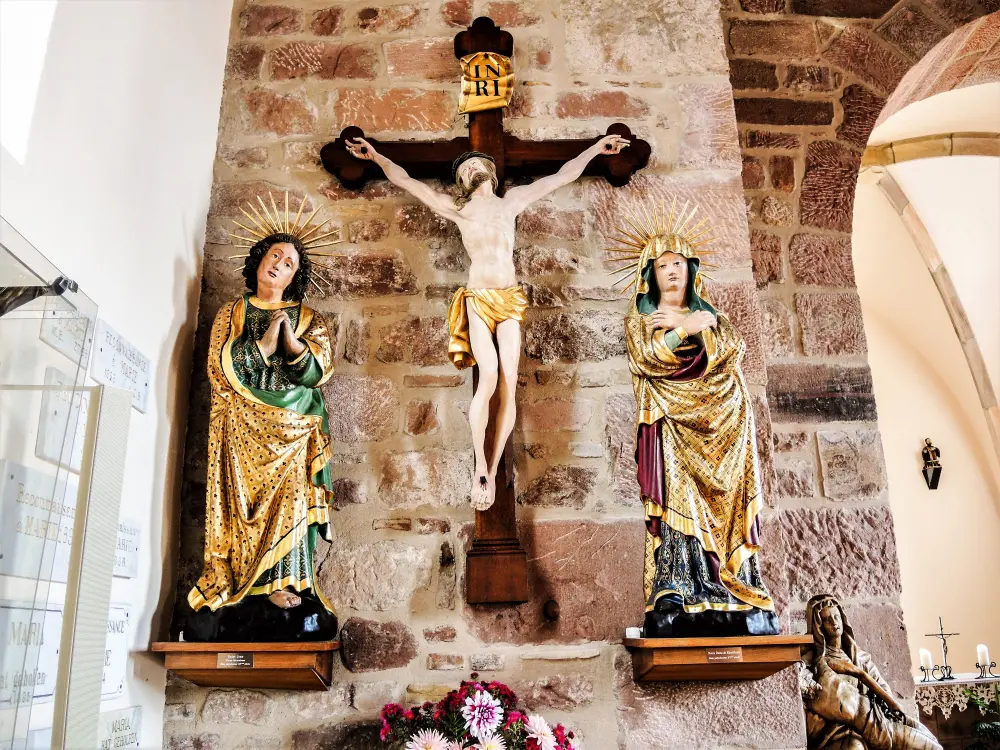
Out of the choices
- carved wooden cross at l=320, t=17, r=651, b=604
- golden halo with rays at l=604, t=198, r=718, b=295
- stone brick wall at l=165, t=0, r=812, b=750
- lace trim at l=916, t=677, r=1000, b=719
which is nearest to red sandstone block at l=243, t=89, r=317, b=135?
stone brick wall at l=165, t=0, r=812, b=750

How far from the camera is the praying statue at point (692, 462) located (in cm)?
261

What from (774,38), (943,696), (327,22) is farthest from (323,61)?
(943,696)

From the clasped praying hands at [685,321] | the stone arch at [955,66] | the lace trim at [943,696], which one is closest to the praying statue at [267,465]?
the clasped praying hands at [685,321]

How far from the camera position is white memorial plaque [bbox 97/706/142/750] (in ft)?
7.87

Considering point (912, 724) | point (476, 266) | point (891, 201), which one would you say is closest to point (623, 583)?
point (476, 266)

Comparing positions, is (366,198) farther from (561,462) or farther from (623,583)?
(623,583)

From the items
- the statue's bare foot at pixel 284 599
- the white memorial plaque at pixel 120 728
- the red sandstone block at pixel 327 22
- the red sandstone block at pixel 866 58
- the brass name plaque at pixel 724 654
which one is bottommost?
the white memorial plaque at pixel 120 728

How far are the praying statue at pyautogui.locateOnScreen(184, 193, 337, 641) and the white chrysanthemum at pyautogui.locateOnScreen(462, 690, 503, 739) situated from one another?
1.48 ft

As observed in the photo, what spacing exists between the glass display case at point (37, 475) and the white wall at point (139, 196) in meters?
0.31

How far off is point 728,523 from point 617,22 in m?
2.03

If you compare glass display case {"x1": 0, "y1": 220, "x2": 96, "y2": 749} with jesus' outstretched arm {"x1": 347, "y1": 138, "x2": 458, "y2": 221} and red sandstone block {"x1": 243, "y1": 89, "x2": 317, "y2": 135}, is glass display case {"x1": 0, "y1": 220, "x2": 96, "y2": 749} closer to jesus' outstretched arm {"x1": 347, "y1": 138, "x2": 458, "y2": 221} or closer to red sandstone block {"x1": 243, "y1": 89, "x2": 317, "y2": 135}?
jesus' outstretched arm {"x1": 347, "y1": 138, "x2": 458, "y2": 221}

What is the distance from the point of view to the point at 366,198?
3.38m

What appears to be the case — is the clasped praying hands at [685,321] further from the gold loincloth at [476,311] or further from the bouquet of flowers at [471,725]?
the bouquet of flowers at [471,725]

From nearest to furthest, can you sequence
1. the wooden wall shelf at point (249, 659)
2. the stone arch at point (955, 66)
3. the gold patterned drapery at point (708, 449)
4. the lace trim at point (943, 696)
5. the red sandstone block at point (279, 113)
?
the wooden wall shelf at point (249, 659), the gold patterned drapery at point (708, 449), the red sandstone block at point (279, 113), the stone arch at point (955, 66), the lace trim at point (943, 696)
